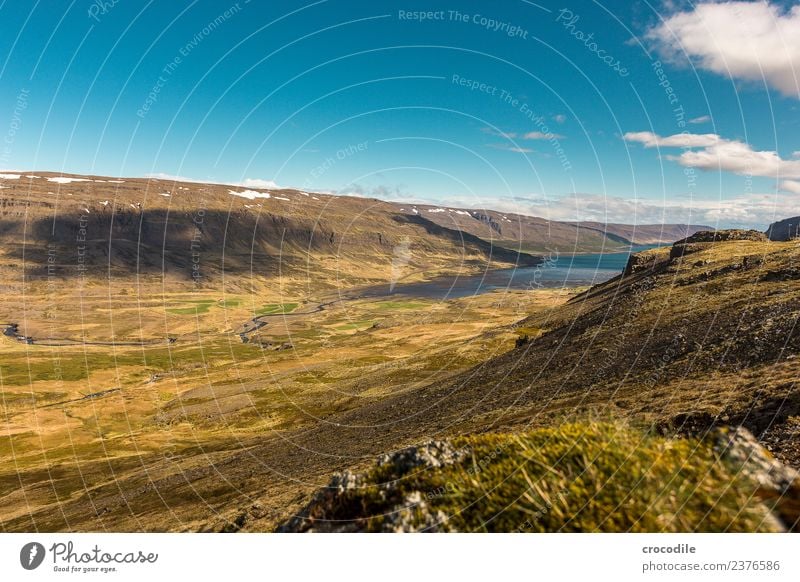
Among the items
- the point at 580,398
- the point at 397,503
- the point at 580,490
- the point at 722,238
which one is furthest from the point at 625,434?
the point at 722,238

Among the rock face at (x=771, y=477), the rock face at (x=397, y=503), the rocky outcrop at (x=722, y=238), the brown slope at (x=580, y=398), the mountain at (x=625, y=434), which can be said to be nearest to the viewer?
the rock face at (x=771, y=477)

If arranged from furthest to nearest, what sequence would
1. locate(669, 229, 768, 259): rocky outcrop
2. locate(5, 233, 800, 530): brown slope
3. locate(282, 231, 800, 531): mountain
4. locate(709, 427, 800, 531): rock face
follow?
locate(669, 229, 768, 259): rocky outcrop → locate(5, 233, 800, 530): brown slope → locate(282, 231, 800, 531): mountain → locate(709, 427, 800, 531): rock face

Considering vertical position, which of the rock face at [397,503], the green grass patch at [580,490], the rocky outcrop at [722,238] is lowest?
the rock face at [397,503]

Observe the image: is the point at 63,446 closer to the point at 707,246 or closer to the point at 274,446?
the point at 274,446

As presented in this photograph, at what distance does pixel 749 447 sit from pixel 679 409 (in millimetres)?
14688

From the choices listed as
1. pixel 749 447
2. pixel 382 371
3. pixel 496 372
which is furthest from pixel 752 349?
pixel 382 371

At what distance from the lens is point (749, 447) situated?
5.68 meters

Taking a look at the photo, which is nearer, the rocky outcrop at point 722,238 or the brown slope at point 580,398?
the brown slope at point 580,398

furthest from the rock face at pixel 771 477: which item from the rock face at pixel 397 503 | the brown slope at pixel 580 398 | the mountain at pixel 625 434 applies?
the brown slope at pixel 580 398

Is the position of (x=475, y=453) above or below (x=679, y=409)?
above

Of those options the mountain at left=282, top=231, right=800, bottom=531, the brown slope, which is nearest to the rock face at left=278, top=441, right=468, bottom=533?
the mountain at left=282, top=231, right=800, bottom=531

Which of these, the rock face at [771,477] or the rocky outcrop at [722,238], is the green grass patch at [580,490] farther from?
the rocky outcrop at [722,238]

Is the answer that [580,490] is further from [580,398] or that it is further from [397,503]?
[580,398]

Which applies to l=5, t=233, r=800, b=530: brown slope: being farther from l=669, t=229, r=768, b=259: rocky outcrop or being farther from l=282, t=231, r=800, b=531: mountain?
l=669, t=229, r=768, b=259: rocky outcrop
